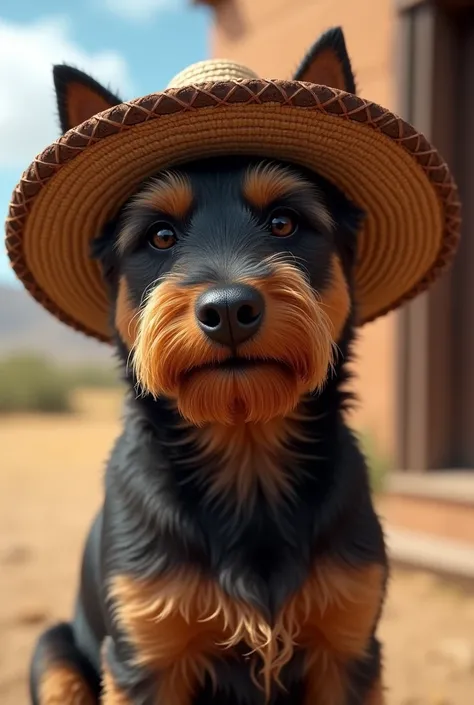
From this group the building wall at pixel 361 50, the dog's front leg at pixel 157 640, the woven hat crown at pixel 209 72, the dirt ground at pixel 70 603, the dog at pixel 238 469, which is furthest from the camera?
the building wall at pixel 361 50

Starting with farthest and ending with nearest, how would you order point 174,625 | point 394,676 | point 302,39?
point 302,39 < point 394,676 < point 174,625

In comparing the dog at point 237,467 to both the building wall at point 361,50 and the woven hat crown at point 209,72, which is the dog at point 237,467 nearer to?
the woven hat crown at point 209,72

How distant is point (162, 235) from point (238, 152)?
0.97 ft

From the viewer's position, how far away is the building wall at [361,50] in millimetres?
5207

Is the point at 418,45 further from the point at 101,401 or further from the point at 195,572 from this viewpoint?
the point at 101,401

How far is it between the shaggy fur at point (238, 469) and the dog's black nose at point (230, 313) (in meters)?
0.05

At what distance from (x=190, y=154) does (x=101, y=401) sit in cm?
2343

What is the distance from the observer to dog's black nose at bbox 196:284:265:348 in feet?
5.08

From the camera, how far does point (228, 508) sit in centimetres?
197

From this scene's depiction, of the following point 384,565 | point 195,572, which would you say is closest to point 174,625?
point 195,572

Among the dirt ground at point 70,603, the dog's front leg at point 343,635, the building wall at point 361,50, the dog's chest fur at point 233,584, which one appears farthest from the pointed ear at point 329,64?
the building wall at point 361,50

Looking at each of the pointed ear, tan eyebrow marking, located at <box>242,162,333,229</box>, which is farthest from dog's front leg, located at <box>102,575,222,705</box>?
the pointed ear

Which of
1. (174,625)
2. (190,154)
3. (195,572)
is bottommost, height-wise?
(174,625)

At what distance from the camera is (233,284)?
1584mm
